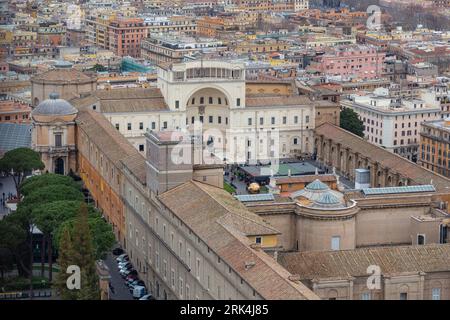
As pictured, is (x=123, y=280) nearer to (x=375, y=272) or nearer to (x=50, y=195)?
(x=50, y=195)

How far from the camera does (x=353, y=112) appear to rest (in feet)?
232

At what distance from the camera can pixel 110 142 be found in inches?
2208

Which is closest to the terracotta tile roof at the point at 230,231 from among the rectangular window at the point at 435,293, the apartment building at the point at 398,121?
the rectangular window at the point at 435,293

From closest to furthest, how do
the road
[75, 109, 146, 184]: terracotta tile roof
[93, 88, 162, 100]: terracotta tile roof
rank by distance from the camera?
the road, [75, 109, 146, 184]: terracotta tile roof, [93, 88, 162, 100]: terracotta tile roof

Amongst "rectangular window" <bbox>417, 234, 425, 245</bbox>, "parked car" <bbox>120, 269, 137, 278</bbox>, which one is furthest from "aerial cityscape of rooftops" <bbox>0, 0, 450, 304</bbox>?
"rectangular window" <bbox>417, 234, 425, 245</bbox>

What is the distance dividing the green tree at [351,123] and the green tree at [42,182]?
838 inches

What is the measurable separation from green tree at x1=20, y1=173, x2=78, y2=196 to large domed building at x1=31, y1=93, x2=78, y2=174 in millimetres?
10246

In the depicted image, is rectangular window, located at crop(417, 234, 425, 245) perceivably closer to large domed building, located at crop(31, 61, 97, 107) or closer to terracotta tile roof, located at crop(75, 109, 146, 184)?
terracotta tile roof, located at crop(75, 109, 146, 184)

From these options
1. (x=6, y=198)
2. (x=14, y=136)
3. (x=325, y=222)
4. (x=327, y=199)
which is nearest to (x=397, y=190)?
Answer: (x=327, y=199)

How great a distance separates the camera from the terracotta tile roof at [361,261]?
36781 millimetres

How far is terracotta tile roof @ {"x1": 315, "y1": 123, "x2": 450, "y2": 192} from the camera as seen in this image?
4955 cm

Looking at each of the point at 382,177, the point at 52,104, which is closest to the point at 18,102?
the point at 52,104

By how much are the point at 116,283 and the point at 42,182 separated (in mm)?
9623

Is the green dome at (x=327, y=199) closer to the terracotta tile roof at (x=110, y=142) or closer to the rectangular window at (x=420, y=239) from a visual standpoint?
the rectangular window at (x=420, y=239)
